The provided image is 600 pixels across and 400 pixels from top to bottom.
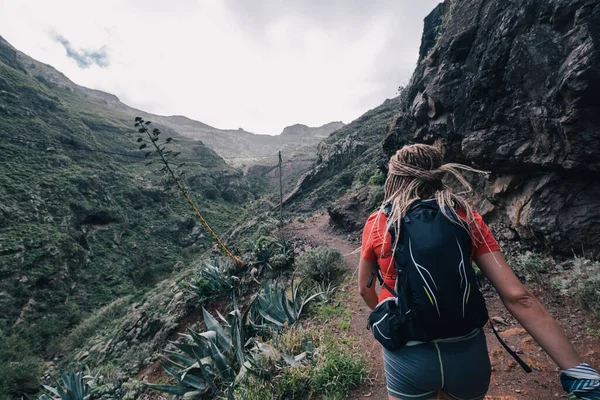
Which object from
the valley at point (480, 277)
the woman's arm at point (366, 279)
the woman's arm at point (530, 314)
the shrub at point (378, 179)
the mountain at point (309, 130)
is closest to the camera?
the woman's arm at point (530, 314)

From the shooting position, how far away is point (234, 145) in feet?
441

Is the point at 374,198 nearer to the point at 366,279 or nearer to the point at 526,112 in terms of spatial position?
the point at 526,112

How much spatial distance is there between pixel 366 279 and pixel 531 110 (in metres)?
5.10

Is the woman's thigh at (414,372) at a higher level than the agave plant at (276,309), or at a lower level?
higher

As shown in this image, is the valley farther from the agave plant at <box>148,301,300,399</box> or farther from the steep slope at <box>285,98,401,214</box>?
the steep slope at <box>285,98,401,214</box>

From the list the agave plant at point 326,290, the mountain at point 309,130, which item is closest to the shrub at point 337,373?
the agave plant at point 326,290

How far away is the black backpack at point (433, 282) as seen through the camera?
1.08 m

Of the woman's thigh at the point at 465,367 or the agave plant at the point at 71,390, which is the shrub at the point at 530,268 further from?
the agave plant at the point at 71,390

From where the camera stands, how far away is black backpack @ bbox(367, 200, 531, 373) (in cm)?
108

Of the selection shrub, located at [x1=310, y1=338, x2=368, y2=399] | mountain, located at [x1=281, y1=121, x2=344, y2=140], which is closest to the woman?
shrub, located at [x1=310, y1=338, x2=368, y2=399]

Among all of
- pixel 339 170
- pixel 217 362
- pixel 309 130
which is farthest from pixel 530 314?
pixel 309 130

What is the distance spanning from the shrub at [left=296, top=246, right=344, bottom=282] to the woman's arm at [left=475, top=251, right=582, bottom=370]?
17.4ft

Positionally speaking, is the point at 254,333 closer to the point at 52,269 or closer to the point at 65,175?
the point at 52,269

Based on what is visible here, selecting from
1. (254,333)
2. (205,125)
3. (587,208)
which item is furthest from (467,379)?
(205,125)
